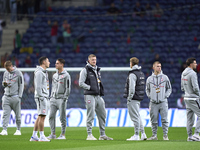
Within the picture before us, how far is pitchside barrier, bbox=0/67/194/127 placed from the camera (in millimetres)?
18906

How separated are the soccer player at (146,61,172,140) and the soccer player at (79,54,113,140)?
1534mm

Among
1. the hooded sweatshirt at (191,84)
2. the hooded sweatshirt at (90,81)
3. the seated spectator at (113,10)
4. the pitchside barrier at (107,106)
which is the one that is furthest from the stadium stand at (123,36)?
the hooded sweatshirt at (191,84)

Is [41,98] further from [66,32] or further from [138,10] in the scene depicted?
[138,10]

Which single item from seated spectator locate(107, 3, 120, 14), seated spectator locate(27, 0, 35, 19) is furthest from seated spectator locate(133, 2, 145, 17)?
seated spectator locate(27, 0, 35, 19)

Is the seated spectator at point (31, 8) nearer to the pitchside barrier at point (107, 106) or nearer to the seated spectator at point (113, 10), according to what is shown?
the seated spectator at point (113, 10)

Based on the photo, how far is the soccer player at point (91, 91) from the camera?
38.5 ft

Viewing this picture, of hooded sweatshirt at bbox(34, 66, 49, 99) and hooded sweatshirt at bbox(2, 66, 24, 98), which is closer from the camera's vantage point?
hooded sweatshirt at bbox(34, 66, 49, 99)

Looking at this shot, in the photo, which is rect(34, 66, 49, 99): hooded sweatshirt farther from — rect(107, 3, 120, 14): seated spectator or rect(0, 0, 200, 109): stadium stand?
rect(107, 3, 120, 14): seated spectator

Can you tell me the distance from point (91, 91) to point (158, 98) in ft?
6.78

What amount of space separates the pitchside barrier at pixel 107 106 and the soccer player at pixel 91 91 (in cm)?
720

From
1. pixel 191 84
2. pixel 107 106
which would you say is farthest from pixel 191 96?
pixel 107 106

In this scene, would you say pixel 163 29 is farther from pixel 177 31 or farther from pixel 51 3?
pixel 51 3

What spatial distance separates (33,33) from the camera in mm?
27344

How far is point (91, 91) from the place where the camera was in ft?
38.7
